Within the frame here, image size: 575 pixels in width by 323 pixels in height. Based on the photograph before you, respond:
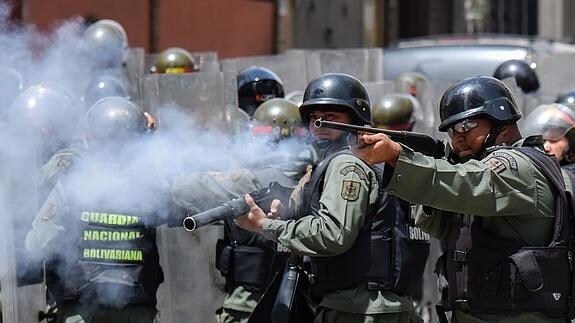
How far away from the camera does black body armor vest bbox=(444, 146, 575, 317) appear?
388 centimetres

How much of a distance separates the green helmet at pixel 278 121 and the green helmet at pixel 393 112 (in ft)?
6.69

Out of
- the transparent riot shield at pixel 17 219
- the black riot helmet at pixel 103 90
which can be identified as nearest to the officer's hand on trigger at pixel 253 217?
the transparent riot shield at pixel 17 219

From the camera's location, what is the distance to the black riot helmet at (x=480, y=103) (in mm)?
3951

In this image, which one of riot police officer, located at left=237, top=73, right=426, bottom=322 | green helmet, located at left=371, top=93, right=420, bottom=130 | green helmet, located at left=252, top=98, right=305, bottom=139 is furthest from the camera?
green helmet, located at left=371, top=93, right=420, bottom=130

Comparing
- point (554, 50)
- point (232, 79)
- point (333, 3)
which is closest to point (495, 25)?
point (333, 3)

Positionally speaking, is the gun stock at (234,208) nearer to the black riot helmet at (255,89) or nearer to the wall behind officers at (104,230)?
the wall behind officers at (104,230)

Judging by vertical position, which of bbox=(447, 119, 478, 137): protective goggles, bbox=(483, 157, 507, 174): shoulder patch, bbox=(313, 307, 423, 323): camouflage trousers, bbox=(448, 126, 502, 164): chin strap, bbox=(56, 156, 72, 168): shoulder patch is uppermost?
bbox=(447, 119, 478, 137): protective goggles

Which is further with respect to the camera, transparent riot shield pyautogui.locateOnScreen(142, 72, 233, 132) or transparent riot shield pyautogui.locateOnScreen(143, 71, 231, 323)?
transparent riot shield pyautogui.locateOnScreen(142, 72, 233, 132)

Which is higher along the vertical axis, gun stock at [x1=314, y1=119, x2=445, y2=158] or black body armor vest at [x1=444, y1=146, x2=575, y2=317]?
gun stock at [x1=314, y1=119, x2=445, y2=158]

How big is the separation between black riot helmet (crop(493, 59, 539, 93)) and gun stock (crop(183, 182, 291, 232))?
456 centimetres

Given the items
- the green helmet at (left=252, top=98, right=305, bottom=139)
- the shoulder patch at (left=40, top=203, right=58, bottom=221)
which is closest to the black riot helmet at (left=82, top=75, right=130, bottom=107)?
the green helmet at (left=252, top=98, right=305, bottom=139)

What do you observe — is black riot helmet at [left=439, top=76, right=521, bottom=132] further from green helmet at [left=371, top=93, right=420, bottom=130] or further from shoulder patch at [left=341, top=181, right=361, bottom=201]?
green helmet at [left=371, top=93, right=420, bottom=130]

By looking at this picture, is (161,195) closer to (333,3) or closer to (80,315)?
(80,315)

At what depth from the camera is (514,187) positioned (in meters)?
3.75
